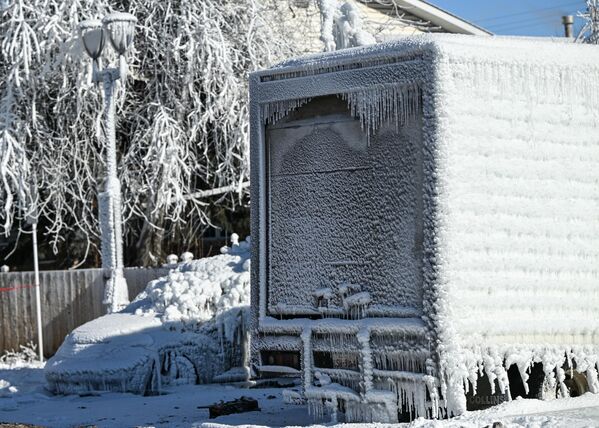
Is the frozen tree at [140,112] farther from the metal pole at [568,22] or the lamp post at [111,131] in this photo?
the metal pole at [568,22]

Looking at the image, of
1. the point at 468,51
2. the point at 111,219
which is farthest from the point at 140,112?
the point at 468,51

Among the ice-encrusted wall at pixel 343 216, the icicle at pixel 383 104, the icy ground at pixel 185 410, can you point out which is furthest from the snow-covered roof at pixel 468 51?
the icy ground at pixel 185 410

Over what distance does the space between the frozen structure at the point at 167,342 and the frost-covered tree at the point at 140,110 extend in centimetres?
573

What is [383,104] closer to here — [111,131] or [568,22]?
[111,131]

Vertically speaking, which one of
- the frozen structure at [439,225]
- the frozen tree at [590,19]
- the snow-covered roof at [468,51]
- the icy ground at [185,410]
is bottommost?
the icy ground at [185,410]

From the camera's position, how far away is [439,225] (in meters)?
8.48

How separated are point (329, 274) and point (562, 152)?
79.0 inches

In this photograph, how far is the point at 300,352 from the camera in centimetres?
957

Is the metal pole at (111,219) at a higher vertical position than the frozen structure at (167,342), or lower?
higher

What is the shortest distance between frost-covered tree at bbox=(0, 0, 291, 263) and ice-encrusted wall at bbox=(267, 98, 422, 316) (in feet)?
36.6

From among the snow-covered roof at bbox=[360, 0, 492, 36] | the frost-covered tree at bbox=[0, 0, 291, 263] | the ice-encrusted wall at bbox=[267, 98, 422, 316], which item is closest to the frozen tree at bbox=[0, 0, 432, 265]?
the frost-covered tree at bbox=[0, 0, 291, 263]

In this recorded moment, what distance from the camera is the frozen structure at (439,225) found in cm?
852

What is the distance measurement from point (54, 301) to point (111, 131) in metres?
4.65

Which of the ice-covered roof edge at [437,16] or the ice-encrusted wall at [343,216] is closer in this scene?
the ice-encrusted wall at [343,216]
